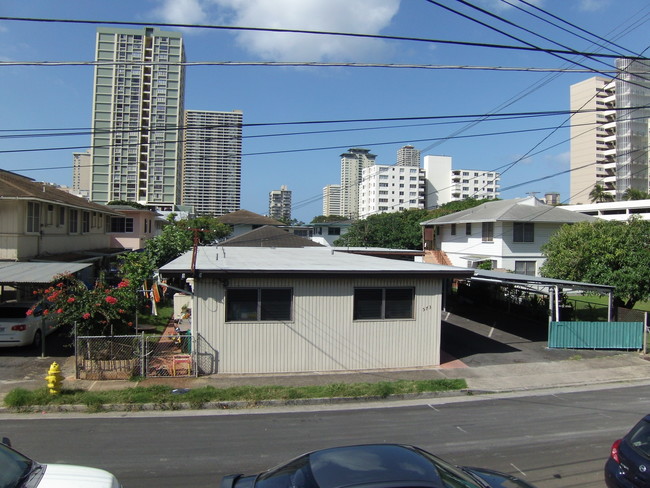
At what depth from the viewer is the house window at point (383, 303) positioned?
1358 cm

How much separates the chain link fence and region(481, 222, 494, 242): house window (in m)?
26.9

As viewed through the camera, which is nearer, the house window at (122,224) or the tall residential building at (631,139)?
the house window at (122,224)

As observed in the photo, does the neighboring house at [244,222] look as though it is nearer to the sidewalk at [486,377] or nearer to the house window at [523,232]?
the house window at [523,232]

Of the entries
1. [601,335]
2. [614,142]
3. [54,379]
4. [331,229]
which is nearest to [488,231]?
[601,335]

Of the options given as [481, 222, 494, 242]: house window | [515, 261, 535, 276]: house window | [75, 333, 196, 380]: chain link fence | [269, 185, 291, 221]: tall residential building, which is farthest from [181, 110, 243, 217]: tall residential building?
[75, 333, 196, 380]: chain link fence

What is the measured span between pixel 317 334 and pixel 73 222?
1932cm

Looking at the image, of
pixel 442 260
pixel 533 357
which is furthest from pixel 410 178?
pixel 533 357

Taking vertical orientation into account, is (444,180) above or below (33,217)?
above

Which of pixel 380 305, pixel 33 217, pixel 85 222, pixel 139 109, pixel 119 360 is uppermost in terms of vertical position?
pixel 139 109

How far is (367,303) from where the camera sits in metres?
13.6

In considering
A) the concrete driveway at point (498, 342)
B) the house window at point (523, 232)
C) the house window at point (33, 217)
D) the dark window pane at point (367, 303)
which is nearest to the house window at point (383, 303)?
the dark window pane at point (367, 303)

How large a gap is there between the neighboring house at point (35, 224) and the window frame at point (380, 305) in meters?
14.0

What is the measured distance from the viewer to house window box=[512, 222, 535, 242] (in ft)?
109

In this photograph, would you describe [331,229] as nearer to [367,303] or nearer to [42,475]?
[367,303]
